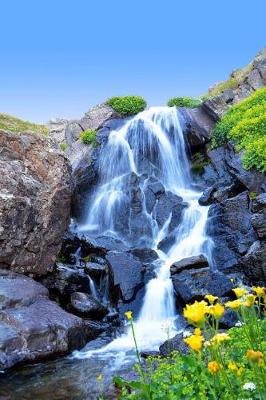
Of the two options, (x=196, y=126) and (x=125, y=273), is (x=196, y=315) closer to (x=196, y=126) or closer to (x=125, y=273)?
(x=125, y=273)

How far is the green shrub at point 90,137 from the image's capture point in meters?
19.9

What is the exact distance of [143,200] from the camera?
54.5 ft

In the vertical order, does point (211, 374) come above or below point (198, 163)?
below

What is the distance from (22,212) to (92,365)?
14.8ft

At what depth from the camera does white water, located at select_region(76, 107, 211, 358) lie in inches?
459

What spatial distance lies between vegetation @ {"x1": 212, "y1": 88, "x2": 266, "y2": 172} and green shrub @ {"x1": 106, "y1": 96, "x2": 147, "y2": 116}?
14.6ft

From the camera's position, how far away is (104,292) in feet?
42.2

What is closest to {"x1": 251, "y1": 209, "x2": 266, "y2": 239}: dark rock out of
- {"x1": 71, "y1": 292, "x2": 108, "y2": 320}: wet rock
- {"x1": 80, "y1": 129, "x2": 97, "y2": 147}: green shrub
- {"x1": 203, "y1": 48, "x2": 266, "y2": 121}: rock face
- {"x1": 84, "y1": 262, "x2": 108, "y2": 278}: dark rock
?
{"x1": 84, "y1": 262, "x2": 108, "y2": 278}: dark rock

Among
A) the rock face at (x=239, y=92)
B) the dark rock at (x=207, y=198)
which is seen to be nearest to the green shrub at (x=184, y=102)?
the rock face at (x=239, y=92)

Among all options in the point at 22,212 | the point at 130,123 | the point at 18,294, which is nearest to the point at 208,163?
the point at 130,123

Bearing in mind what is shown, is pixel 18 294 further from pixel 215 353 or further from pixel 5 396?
pixel 215 353

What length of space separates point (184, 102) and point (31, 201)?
529 inches

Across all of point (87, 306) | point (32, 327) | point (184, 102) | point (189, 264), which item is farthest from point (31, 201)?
point (184, 102)

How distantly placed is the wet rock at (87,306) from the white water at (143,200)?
1.01 m
